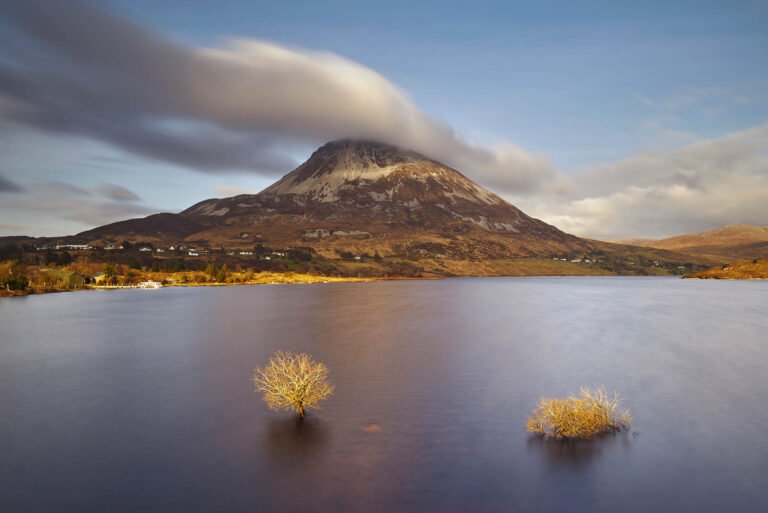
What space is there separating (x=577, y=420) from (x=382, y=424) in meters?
13.6

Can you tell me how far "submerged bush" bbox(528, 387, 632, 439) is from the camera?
33.2 meters

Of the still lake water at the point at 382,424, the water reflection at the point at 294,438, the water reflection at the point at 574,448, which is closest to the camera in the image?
the still lake water at the point at 382,424

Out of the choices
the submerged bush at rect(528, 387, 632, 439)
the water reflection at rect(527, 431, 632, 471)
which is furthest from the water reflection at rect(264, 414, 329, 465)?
the submerged bush at rect(528, 387, 632, 439)

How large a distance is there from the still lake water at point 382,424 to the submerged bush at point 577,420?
1029mm

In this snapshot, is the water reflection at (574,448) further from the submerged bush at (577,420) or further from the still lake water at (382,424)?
the submerged bush at (577,420)

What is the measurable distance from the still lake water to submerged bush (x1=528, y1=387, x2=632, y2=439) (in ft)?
3.38

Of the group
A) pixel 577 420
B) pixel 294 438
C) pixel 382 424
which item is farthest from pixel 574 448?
pixel 294 438

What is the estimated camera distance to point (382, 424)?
37.5 metres

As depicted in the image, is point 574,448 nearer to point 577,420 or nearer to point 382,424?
point 577,420

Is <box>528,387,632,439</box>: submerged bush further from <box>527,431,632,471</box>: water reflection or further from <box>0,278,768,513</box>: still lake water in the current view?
<box>0,278,768,513</box>: still lake water

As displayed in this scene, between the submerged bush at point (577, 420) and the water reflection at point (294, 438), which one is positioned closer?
the water reflection at point (294, 438)

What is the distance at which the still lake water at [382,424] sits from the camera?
26.2m

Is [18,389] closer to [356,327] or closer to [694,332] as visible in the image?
[356,327]

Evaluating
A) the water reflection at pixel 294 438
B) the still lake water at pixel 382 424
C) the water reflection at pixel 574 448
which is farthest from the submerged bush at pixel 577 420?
the water reflection at pixel 294 438
